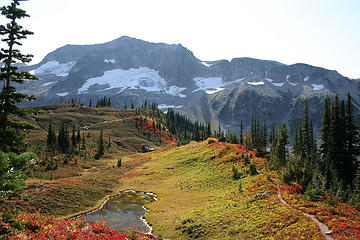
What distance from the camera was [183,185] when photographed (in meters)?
53.6

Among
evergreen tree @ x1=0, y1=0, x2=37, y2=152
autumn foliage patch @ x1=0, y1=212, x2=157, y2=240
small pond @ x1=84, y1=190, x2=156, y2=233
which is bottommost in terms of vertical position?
small pond @ x1=84, y1=190, x2=156, y2=233

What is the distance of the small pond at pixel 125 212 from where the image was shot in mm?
33594

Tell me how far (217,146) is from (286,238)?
4764 cm

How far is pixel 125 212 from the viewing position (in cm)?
3947

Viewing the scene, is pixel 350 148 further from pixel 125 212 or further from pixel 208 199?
pixel 125 212

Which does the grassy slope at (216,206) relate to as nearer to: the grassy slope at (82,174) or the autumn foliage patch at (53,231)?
the grassy slope at (82,174)

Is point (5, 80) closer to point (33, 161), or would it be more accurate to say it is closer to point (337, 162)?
point (33, 161)

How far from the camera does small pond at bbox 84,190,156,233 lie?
110 feet

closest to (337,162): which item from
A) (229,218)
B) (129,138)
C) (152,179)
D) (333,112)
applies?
(333,112)

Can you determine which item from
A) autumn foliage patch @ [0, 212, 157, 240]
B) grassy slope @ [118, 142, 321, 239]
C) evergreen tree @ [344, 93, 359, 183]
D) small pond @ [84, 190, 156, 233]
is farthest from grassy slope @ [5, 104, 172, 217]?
evergreen tree @ [344, 93, 359, 183]

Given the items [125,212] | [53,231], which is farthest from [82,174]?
[53,231]

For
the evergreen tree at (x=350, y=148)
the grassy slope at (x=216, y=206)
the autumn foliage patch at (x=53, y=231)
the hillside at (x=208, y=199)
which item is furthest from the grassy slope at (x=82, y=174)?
the evergreen tree at (x=350, y=148)

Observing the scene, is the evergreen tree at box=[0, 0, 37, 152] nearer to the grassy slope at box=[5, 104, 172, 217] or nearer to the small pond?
the grassy slope at box=[5, 104, 172, 217]

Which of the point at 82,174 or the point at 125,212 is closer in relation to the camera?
the point at 125,212
